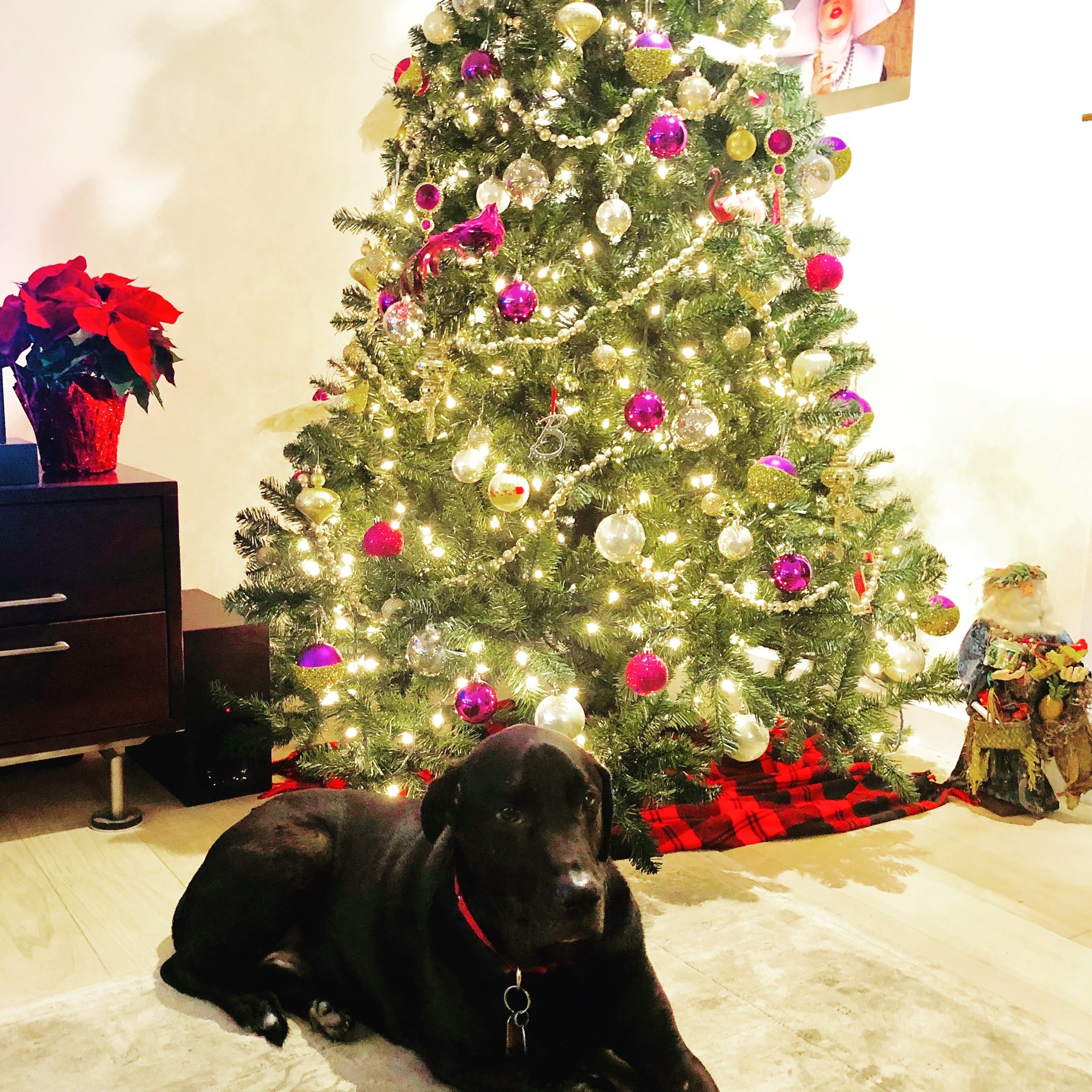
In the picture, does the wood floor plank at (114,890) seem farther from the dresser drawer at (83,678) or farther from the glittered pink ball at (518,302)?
the glittered pink ball at (518,302)

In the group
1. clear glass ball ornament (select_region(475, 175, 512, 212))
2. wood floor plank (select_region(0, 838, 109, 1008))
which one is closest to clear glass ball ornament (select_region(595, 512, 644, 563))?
clear glass ball ornament (select_region(475, 175, 512, 212))

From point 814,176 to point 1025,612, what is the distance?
1070mm

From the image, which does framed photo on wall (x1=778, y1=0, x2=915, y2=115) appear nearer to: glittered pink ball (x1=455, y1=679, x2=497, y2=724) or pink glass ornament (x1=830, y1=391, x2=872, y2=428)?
pink glass ornament (x1=830, y1=391, x2=872, y2=428)

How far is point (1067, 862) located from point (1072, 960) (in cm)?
41

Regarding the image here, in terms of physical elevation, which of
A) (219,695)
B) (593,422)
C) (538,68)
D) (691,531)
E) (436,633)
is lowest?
(219,695)

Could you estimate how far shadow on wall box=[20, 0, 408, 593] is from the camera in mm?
2732

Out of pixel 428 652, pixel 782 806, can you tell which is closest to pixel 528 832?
pixel 428 652

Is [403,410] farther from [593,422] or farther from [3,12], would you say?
[3,12]

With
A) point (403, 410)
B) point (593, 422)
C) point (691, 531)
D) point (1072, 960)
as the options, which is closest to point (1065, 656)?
point (1072, 960)

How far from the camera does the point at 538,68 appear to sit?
1979mm

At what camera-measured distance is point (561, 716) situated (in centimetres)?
181

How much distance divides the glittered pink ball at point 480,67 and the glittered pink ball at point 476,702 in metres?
1.12

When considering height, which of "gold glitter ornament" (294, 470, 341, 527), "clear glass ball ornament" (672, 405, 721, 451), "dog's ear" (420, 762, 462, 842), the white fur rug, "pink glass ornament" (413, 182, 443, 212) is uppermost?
"pink glass ornament" (413, 182, 443, 212)

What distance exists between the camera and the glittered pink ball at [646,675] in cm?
183
